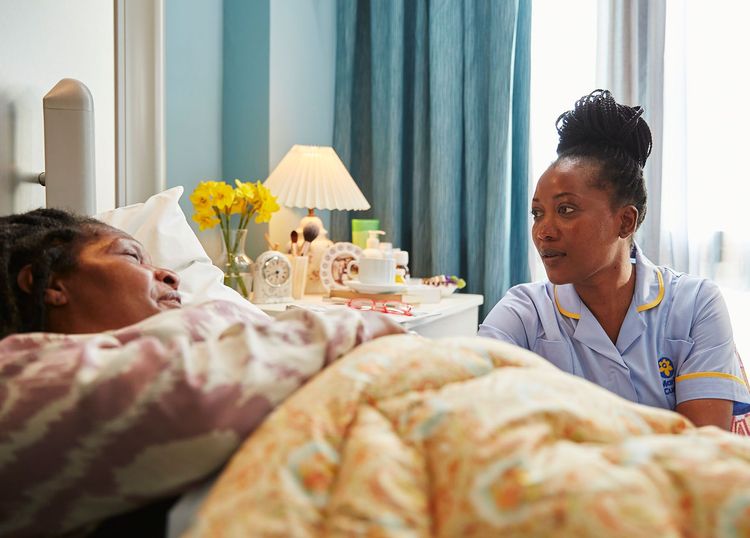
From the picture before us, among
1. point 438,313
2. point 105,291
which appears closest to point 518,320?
point 438,313

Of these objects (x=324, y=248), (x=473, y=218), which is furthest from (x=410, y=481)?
(x=473, y=218)

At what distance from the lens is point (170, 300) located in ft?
3.55

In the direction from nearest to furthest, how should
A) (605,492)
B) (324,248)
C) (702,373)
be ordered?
(605,492) < (702,373) < (324,248)

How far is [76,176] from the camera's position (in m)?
1.48

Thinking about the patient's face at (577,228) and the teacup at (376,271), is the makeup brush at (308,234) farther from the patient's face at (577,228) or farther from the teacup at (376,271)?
the patient's face at (577,228)

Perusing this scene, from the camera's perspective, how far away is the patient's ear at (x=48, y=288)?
3.19 ft

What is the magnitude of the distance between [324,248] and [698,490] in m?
2.21

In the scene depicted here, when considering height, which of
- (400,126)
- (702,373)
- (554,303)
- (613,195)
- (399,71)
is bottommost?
(702,373)

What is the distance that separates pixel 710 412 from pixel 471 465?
1.08 m

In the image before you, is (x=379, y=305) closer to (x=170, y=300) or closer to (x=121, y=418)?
(x=170, y=300)

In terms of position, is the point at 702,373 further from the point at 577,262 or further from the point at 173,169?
the point at 173,169

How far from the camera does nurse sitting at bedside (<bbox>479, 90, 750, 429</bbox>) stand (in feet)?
4.88

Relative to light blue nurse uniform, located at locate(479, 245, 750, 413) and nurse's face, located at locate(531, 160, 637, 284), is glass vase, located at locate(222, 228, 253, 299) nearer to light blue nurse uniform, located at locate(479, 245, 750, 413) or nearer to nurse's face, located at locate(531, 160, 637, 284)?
light blue nurse uniform, located at locate(479, 245, 750, 413)

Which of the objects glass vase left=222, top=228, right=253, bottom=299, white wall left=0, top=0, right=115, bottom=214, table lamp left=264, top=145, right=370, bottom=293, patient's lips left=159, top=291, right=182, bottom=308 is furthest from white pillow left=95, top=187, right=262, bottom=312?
table lamp left=264, top=145, right=370, bottom=293
